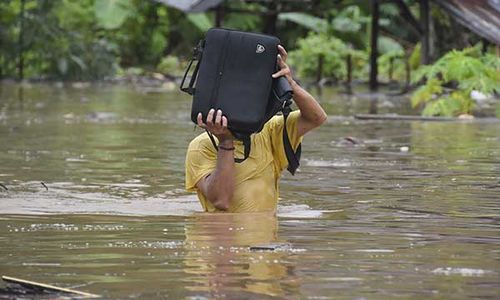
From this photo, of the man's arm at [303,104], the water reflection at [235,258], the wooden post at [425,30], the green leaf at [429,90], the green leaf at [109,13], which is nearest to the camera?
the water reflection at [235,258]

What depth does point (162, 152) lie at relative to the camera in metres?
12.6

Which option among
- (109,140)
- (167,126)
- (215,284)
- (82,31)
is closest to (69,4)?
(82,31)

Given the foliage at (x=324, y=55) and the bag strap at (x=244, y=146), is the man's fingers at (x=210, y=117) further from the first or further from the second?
the foliage at (x=324, y=55)

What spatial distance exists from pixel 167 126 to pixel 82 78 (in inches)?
525

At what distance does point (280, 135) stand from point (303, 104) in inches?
12.9

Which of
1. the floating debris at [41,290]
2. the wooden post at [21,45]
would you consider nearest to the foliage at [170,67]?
the wooden post at [21,45]

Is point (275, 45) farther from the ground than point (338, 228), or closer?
farther from the ground

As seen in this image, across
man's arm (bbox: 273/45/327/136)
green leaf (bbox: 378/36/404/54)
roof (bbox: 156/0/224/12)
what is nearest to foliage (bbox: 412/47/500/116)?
roof (bbox: 156/0/224/12)

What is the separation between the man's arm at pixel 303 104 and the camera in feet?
23.9

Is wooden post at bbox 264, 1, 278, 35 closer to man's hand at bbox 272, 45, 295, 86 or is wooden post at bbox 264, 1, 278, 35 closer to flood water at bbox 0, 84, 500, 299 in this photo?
flood water at bbox 0, 84, 500, 299

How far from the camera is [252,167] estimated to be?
764 centimetres

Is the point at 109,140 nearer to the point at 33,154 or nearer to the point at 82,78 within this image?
the point at 33,154

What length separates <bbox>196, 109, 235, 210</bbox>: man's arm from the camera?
718 centimetres

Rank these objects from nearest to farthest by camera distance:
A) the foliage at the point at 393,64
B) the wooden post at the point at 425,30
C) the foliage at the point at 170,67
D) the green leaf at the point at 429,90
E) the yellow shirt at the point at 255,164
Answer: the yellow shirt at the point at 255,164, the green leaf at the point at 429,90, the wooden post at the point at 425,30, the foliage at the point at 393,64, the foliage at the point at 170,67
